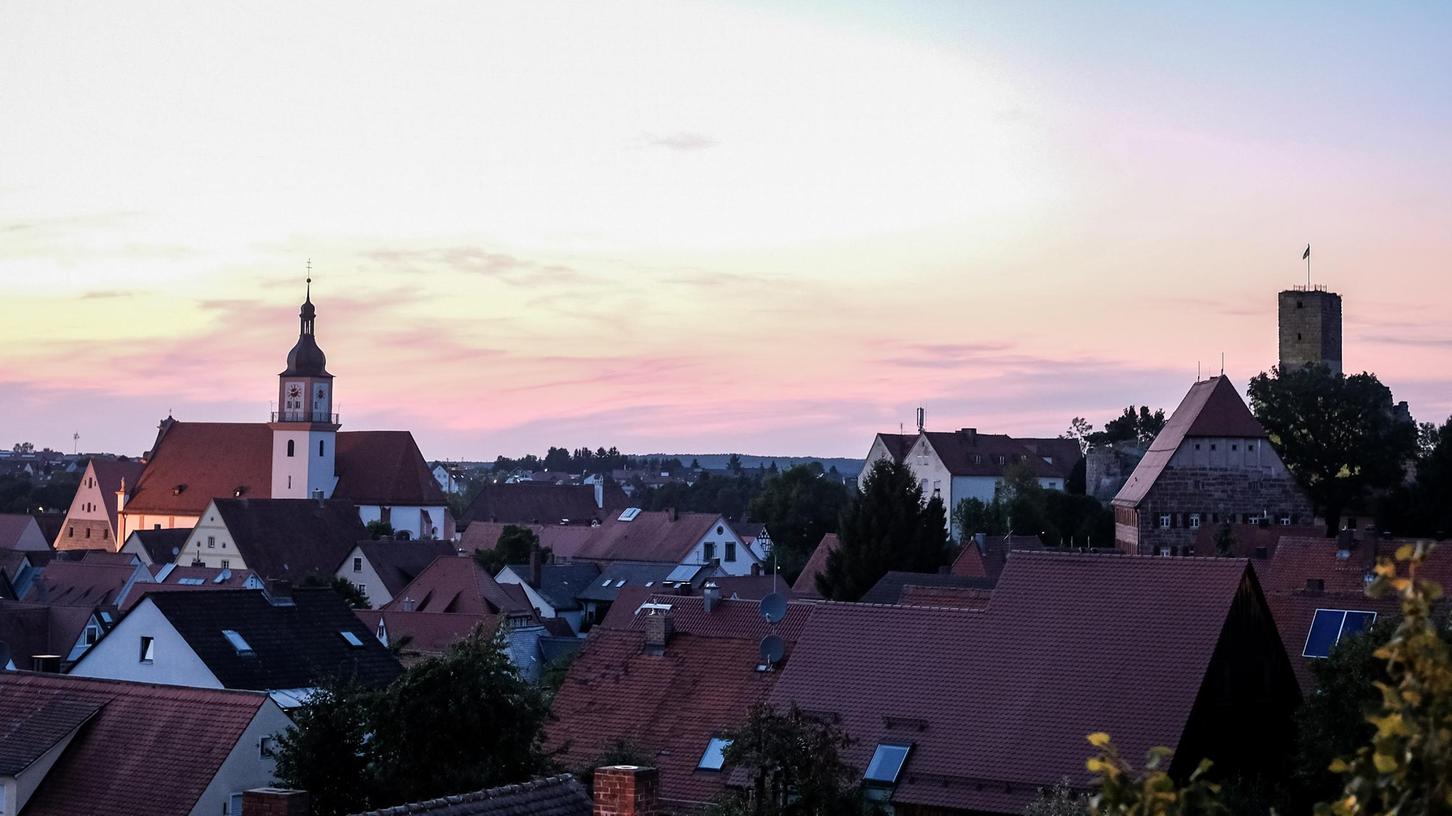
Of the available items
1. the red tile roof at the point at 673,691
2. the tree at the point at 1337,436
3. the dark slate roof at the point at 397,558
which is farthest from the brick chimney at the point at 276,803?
the tree at the point at 1337,436

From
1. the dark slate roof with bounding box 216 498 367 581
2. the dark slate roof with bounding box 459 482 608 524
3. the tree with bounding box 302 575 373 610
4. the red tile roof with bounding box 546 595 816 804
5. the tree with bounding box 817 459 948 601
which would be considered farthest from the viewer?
the dark slate roof with bounding box 459 482 608 524

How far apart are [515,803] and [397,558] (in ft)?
210

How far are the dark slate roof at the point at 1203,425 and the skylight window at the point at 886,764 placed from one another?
63668 mm

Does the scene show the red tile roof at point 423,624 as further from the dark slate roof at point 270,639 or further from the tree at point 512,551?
the tree at point 512,551

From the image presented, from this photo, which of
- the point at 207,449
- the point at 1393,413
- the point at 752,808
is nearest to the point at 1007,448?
the point at 1393,413

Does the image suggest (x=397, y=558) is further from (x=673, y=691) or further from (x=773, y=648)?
(x=773, y=648)

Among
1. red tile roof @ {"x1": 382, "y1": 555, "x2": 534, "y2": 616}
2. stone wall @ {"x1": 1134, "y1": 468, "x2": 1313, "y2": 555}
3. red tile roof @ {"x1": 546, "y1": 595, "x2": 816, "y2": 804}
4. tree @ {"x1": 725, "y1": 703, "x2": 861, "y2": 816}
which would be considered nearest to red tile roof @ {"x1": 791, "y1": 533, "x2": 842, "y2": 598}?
red tile roof @ {"x1": 382, "y1": 555, "x2": 534, "y2": 616}

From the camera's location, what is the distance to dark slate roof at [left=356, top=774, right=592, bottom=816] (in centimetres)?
1466

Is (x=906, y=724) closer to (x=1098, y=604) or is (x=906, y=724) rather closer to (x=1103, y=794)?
(x=1098, y=604)

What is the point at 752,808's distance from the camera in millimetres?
21359

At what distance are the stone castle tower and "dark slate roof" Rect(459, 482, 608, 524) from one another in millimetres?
51608

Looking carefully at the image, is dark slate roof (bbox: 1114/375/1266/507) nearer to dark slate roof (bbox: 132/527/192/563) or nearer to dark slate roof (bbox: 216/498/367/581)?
dark slate roof (bbox: 216/498/367/581)

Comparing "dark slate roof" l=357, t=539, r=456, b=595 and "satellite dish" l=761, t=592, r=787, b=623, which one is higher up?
"satellite dish" l=761, t=592, r=787, b=623

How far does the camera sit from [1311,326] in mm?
122375
